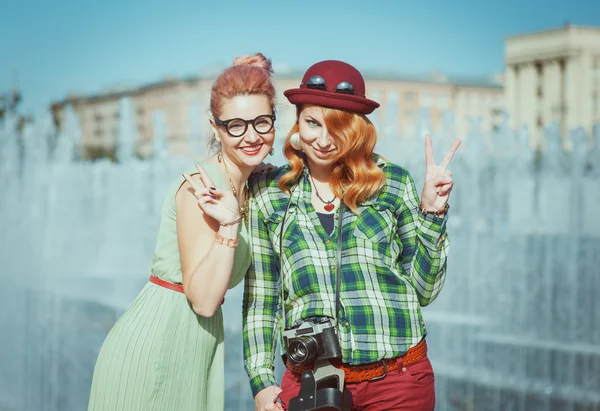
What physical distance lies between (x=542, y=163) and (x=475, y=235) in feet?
16.7

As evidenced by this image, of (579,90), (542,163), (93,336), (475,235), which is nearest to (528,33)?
(579,90)

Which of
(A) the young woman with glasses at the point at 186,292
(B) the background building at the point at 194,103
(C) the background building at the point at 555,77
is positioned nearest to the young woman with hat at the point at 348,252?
(A) the young woman with glasses at the point at 186,292

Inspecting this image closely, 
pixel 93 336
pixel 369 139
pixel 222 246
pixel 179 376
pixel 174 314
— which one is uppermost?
pixel 369 139

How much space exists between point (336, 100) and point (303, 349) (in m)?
0.64

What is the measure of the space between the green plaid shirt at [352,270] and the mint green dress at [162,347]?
0.32 feet

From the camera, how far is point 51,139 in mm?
13883

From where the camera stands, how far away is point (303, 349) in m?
2.18

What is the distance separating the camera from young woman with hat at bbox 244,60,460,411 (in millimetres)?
2256

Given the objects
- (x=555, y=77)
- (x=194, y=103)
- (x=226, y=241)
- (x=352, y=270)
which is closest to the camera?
(x=226, y=241)

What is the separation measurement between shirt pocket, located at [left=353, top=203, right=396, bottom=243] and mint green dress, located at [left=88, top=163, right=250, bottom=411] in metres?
0.31

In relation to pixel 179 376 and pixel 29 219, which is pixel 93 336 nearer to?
pixel 29 219

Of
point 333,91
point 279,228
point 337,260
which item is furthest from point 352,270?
point 333,91

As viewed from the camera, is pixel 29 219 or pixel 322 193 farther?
pixel 29 219

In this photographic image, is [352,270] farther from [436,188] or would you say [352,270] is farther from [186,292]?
[186,292]
